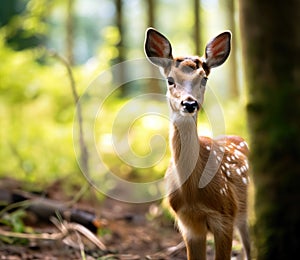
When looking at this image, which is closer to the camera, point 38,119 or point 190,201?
point 190,201

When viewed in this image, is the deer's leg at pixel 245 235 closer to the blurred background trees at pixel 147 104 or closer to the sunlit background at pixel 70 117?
the blurred background trees at pixel 147 104

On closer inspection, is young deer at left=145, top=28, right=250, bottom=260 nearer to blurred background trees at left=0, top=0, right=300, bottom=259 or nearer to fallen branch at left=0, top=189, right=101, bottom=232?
blurred background trees at left=0, top=0, right=300, bottom=259

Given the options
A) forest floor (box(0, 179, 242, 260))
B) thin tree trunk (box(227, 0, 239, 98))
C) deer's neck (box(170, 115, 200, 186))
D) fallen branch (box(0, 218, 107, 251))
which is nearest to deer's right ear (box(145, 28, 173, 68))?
deer's neck (box(170, 115, 200, 186))

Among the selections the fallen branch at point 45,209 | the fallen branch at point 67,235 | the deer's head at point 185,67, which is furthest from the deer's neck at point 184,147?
the fallen branch at point 45,209

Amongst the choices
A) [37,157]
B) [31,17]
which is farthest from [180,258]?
[31,17]

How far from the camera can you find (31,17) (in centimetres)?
1033

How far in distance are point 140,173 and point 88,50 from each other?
75.8 ft

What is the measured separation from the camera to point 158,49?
460 centimetres

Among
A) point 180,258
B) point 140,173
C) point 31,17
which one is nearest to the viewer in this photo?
point 180,258

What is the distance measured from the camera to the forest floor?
18.1 feet

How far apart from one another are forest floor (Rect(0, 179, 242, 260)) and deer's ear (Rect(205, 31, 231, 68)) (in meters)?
1.86

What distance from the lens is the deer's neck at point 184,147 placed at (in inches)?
171

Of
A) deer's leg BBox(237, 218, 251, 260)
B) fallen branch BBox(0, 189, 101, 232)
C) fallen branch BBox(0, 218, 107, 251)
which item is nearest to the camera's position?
deer's leg BBox(237, 218, 251, 260)

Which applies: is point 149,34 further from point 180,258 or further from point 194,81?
point 180,258
